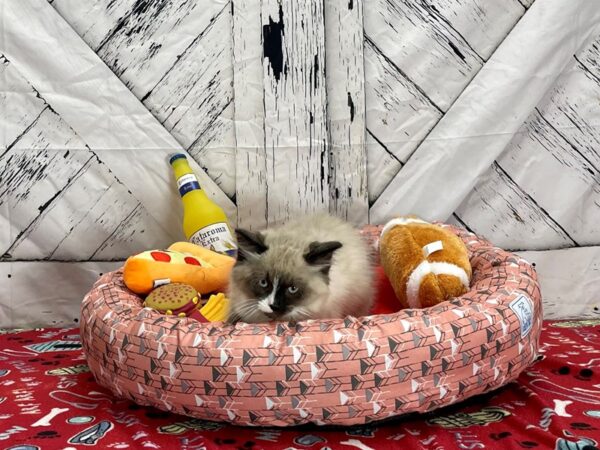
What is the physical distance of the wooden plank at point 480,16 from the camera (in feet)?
6.60

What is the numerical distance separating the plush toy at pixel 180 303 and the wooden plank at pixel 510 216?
988 mm

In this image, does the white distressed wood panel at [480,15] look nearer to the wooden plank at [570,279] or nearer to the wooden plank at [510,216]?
the wooden plank at [510,216]

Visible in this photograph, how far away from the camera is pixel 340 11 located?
79.0 inches

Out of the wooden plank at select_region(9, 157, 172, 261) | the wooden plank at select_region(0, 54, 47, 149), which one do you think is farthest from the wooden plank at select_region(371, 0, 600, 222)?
the wooden plank at select_region(0, 54, 47, 149)

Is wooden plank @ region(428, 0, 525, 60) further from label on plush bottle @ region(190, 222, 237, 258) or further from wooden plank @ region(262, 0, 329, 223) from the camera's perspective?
label on plush bottle @ region(190, 222, 237, 258)

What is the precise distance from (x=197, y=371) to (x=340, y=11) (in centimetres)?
132

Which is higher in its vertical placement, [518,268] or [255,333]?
[518,268]

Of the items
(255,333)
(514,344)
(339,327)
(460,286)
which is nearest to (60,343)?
(255,333)

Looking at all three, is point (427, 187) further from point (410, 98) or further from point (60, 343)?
point (60, 343)

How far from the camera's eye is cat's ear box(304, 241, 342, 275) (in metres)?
1.46

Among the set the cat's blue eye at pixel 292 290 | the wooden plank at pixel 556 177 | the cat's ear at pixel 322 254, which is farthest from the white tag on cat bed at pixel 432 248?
the wooden plank at pixel 556 177

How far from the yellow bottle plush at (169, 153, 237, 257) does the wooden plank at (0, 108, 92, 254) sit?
0.34 meters

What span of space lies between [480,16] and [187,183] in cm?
114

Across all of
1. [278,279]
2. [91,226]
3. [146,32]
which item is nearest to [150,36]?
[146,32]
